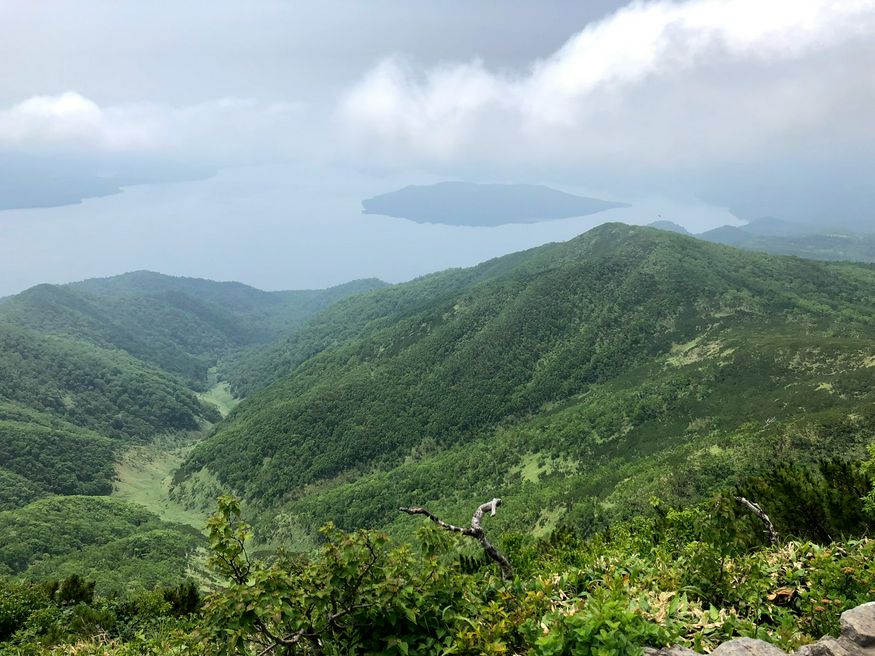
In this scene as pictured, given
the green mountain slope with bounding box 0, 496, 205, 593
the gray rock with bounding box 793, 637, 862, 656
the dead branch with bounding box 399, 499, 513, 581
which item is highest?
the dead branch with bounding box 399, 499, 513, 581

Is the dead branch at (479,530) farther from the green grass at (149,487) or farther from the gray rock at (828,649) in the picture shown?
the green grass at (149,487)

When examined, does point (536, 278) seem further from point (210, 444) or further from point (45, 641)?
point (45, 641)

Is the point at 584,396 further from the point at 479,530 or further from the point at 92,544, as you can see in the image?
the point at 479,530

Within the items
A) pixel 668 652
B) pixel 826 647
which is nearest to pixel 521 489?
pixel 826 647

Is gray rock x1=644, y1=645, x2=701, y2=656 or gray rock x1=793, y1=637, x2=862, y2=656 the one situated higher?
gray rock x1=644, y1=645, x2=701, y2=656

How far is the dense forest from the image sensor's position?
22.6ft

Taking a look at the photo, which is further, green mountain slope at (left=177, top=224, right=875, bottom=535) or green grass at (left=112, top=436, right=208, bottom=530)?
green grass at (left=112, top=436, right=208, bottom=530)

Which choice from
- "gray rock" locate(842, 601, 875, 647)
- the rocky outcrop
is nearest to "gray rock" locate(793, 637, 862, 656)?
the rocky outcrop

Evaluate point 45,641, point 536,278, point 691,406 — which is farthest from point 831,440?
point 536,278

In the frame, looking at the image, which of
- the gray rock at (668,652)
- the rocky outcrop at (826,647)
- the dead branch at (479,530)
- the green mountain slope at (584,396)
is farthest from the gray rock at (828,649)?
the green mountain slope at (584,396)

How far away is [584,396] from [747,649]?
131 metres

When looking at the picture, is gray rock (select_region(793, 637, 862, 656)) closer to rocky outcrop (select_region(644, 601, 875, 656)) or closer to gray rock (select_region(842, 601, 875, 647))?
rocky outcrop (select_region(644, 601, 875, 656))

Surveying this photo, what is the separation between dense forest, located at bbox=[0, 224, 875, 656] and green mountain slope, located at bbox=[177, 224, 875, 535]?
76 centimetres

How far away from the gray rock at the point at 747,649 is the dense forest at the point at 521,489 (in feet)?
1.57
